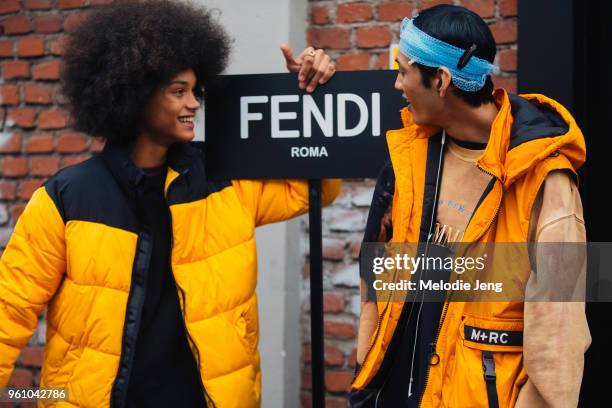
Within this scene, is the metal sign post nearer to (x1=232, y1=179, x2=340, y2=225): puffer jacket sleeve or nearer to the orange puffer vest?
(x1=232, y1=179, x2=340, y2=225): puffer jacket sleeve

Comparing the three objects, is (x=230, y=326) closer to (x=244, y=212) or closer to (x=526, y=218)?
(x=244, y=212)

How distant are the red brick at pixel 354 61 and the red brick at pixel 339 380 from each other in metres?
1.26

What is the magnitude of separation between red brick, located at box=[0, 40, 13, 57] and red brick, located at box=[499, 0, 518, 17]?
2.21 m

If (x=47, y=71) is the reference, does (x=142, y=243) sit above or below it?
below

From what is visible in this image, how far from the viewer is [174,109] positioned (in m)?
2.29

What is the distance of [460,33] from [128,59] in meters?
0.98

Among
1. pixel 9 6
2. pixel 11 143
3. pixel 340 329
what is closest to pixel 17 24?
pixel 9 6

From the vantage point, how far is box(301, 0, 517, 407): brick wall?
126 inches

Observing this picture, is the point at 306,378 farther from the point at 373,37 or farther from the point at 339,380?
the point at 373,37

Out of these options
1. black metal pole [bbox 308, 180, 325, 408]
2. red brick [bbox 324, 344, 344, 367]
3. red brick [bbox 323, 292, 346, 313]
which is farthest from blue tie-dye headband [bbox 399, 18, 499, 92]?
red brick [bbox 324, 344, 344, 367]

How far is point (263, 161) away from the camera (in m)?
2.32

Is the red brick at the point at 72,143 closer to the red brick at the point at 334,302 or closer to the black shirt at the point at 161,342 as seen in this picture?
the red brick at the point at 334,302

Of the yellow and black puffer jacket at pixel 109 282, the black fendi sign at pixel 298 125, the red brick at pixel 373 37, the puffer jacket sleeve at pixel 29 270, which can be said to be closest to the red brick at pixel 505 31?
the red brick at pixel 373 37

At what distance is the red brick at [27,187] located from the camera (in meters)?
3.65
